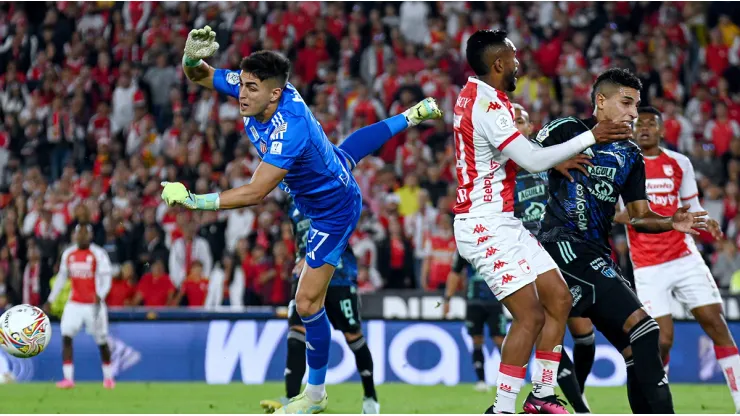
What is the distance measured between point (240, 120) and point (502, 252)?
1308 cm

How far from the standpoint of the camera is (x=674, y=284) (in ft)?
32.5

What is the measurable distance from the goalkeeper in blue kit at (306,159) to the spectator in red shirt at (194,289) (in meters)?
8.08

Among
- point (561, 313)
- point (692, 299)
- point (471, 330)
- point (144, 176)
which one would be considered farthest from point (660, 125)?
point (144, 176)

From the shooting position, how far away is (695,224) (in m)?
7.62

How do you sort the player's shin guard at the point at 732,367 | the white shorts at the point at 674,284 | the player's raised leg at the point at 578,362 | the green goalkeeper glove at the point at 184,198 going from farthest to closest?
1. the white shorts at the point at 674,284
2. the player's shin guard at the point at 732,367
3. the player's raised leg at the point at 578,362
4. the green goalkeeper glove at the point at 184,198

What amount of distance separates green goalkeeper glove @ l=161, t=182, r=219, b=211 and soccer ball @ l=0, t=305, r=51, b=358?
3.11 m

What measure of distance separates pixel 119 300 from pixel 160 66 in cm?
570

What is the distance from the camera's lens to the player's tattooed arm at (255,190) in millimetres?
7148

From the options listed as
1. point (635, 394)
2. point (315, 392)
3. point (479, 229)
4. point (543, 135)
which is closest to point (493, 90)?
point (543, 135)

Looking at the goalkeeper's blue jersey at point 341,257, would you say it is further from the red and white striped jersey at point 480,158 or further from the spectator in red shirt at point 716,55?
the spectator in red shirt at point 716,55

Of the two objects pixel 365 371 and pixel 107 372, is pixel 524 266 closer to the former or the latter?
pixel 365 371

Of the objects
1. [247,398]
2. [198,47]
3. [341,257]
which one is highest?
[198,47]

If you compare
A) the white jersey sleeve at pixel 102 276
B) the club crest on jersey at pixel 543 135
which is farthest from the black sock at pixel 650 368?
the white jersey sleeve at pixel 102 276

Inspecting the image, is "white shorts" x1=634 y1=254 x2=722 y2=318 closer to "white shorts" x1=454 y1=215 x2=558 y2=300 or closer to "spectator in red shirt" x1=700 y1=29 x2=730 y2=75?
"white shorts" x1=454 y1=215 x2=558 y2=300
